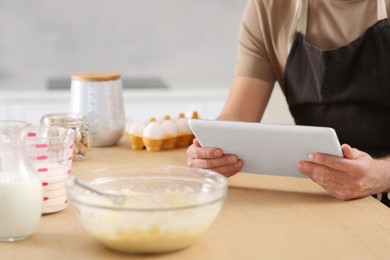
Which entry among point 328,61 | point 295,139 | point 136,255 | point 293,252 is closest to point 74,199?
point 136,255

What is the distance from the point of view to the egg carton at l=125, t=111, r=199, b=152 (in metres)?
2.12

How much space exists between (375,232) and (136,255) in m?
0.45

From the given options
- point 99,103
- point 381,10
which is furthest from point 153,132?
point 381,10

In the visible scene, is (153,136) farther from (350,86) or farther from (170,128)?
(350,86)

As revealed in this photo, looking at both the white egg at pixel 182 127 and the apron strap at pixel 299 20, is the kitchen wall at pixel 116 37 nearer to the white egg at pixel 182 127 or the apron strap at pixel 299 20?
the apron strap at pixel 299 20

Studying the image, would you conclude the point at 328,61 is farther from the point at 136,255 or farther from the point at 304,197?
the point at 136,255

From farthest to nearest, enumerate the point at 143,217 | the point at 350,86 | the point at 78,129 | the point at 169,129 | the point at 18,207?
1. the point at 350,86
2. the point at 169,129
3. the point at 78,129
4. the point at 18,207
5. the point at 143,217

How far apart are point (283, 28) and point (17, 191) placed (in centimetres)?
123

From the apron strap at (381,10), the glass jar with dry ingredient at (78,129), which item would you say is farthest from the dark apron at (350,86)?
the glass jar with dry ingredient at (78,129)

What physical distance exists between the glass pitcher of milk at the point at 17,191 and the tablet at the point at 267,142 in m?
0.45

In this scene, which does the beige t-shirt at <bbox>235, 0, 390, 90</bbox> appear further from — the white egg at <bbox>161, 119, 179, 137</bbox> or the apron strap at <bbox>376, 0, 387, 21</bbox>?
the white egg at <bbox>161, 119, 179, 137</bbox>

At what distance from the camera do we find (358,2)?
226cm

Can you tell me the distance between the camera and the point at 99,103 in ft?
7.14

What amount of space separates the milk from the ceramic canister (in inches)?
32.6
